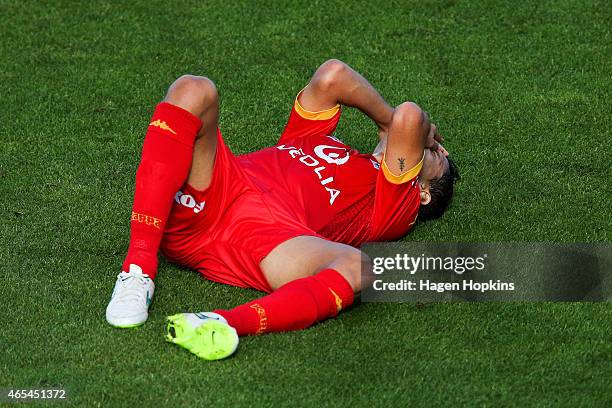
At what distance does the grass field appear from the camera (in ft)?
14.3

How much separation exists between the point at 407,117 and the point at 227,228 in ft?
3.26

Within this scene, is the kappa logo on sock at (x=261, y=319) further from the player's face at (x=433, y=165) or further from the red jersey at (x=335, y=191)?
the player's face at (x=433, y=165)

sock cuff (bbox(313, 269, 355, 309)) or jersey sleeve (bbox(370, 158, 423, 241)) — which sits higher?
jersey sleeve (bbox(370, 158, 423, 241))

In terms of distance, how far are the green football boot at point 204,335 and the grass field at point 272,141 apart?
0.07 metres

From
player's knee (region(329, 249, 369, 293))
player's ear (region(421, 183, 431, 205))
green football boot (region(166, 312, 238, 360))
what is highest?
player's ear (region(421, 183, 431, 205))

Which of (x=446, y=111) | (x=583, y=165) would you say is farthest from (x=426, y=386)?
(x=446, y=111)

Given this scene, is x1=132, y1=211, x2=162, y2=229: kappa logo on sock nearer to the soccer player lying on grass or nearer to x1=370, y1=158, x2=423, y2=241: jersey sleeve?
the soccer player lying on grass

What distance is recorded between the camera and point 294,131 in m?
5.94

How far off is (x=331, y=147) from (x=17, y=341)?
6.37 feet

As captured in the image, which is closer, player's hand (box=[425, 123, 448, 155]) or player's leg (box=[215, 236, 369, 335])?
player's leg (box=[215, 236, 369, 335])

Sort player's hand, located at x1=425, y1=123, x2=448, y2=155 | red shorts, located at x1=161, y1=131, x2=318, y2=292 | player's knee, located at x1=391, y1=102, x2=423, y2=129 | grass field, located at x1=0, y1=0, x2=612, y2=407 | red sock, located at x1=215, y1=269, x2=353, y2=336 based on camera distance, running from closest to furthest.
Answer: grass field, located at x1=0, y1=0, x2=612, y2=407 → red sock, located at x1=215, y1=269, x2=353, y2=336 → red shorts, located at x1=161, y1=131, x2=318, y2=292 → player's knee, located at x1=391, y1=102, x2=423, y2=129 → player's hand, located at x1=425, y1=123, x2=448, y2=155

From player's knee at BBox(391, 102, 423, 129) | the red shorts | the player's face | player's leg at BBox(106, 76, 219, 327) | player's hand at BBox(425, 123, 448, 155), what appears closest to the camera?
player's leg at BBox(106, 76, 219, 327)

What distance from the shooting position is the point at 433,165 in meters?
5.83

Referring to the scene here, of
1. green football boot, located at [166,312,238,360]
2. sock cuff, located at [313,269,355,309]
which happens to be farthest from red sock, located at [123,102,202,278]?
sock cuff, located at [313,269,355,309]
